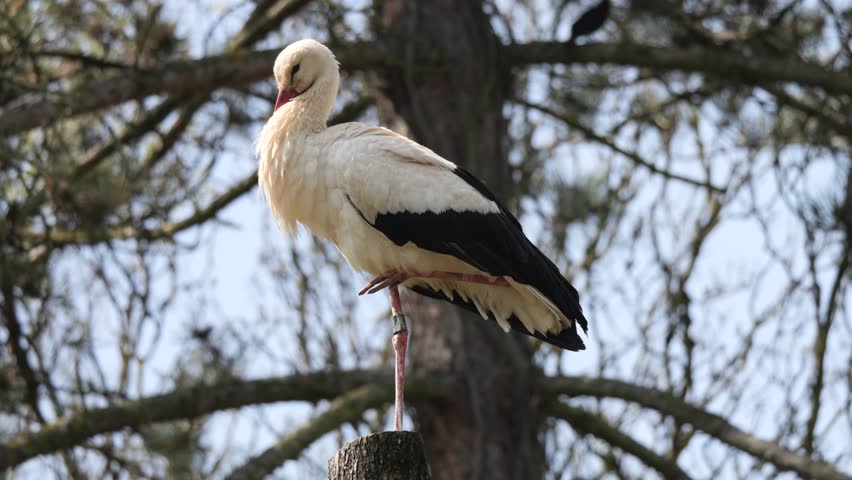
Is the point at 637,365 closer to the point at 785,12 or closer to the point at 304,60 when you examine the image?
the point at 785,12

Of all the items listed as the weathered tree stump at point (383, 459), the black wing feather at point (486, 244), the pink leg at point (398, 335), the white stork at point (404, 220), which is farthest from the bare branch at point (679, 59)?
the weathered tree stump at point (383, 459)

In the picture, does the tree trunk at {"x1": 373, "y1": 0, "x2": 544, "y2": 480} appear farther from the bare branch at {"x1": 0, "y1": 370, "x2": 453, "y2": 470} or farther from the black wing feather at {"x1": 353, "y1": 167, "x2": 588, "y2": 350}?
the black wing feather at {"x1": 353, "y1": 167, "x2": 588, "y2": 350}

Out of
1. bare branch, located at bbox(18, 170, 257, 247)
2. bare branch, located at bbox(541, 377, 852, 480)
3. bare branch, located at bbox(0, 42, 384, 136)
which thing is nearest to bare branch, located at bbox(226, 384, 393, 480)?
bare branch, located at bbox(541, 377, 852, 480)

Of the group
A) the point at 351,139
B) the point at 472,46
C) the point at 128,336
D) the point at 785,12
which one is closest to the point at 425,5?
the point at 472,46

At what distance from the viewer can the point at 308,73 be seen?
605 cm

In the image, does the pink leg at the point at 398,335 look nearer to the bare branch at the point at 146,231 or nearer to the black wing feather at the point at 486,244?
the black wing feather at the point at 486,244

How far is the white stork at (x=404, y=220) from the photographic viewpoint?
213 inches

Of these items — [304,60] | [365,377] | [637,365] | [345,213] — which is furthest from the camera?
[637,365]

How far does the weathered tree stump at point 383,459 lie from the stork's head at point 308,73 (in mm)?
2124

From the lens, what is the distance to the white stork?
5.42 m

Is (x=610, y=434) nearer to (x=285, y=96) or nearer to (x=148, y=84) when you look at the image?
(x=285, y=96)

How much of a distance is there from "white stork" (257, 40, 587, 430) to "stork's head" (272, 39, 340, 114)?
0.13m

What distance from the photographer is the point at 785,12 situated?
863cm

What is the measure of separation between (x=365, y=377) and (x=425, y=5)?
105 inches
